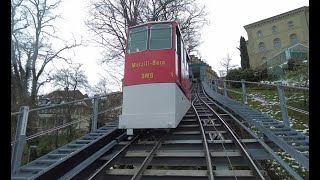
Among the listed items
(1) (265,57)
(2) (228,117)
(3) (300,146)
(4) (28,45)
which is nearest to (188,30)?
(4) (28,45)

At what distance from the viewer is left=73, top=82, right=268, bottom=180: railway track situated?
5734 mm

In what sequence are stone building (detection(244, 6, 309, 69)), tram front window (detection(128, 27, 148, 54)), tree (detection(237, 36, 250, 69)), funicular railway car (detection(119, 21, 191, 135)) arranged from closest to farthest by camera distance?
funicular railway car (detection(119, 21, 191, 135))
tram front window (detection(128, 27, 148, 54))
tree (detection(237, 36, 250, 69))
stone building (detection(244, 6, 309, 69))

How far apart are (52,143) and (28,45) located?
6875 millimetres

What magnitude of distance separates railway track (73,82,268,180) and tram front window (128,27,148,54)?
2611 mm

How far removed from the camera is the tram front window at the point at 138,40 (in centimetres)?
950

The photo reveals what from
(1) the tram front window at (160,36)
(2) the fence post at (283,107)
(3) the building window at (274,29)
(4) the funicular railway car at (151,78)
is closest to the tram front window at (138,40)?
(4) the funicular railway car at (151,78)

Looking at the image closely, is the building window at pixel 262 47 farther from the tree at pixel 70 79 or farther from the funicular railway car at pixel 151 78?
the funicular railway car at pixel 151 78

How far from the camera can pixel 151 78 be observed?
349 inches

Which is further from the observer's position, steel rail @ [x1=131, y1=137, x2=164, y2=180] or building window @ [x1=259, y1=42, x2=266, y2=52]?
building window @ [x1=259, y1=42, x2=266, y2=52]

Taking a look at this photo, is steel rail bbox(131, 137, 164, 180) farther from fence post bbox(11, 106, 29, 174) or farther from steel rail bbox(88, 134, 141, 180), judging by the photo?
fence post bbox(11, 106, 29, 174)

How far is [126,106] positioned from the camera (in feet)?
28.9

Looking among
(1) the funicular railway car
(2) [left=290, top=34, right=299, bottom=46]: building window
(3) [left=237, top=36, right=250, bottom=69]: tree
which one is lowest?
(1) the funicular railway car

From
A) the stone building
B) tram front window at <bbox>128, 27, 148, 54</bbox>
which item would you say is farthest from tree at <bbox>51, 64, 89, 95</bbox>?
the stone building

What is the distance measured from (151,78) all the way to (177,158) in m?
2.82
